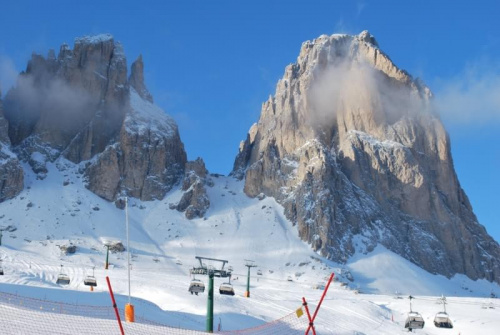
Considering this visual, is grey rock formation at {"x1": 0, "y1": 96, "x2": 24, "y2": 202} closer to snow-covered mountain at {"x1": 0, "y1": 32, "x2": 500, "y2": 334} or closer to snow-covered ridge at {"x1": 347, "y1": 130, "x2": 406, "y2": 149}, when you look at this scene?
snow-covered mountain at {"x1": 0, "y1": 32, "x2": 500, "y2": 334}

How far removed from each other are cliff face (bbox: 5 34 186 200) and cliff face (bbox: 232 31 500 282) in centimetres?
2615

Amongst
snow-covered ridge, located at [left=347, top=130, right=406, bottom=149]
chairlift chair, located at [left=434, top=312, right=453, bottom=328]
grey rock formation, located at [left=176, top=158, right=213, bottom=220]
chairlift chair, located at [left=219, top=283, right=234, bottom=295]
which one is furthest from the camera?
snow-covered ridge, located at [left=347, top=130, right=406, bottom=149]

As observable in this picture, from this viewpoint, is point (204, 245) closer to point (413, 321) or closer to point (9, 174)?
point (9, 174)

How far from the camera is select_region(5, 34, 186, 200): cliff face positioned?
170 metres

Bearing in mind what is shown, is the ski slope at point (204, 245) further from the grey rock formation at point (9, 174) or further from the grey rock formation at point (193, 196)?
the grey rock formation at point (193, 196)

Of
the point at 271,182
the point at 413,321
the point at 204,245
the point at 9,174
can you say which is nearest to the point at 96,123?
the point at 9,174

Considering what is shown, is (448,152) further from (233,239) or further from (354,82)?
(233,239)

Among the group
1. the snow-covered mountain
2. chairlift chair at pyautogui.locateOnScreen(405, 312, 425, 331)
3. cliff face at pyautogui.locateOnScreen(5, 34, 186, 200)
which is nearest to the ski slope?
the snow-covered mountain

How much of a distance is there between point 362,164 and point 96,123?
73.1 m

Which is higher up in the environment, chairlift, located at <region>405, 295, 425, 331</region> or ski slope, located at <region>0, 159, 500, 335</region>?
ski slope, located at <region>0, 159, 500, 335</region>

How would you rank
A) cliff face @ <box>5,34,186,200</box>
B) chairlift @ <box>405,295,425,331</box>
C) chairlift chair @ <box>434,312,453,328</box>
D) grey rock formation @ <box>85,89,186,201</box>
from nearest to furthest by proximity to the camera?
chairlift @ <box>405,295,425,331</box> < chairlift chair @ <box>434,312,453,328</box> < grey rock formation @ <box>85,89,186,201</box> < cliff face @ <box>5,34,186,200</box>

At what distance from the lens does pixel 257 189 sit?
175m

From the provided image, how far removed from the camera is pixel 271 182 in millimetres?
171750

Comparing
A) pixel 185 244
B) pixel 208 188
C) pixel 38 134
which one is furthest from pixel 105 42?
pixel 185 244
